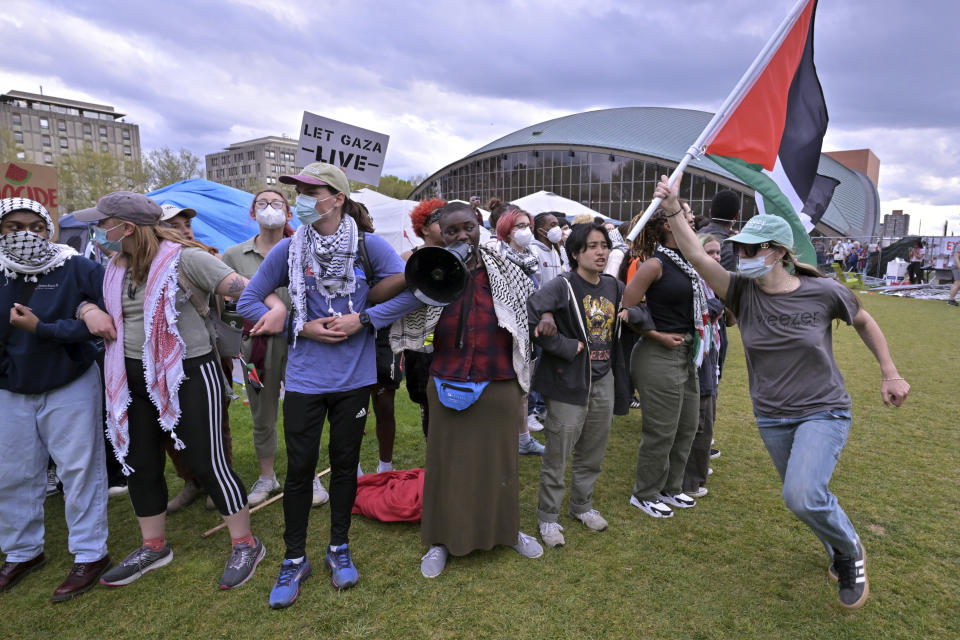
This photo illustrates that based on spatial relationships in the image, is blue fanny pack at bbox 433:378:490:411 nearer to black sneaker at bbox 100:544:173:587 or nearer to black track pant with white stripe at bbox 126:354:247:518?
black track pant with white stripe at bbox 126:354:247:518

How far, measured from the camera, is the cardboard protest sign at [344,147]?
4.44m

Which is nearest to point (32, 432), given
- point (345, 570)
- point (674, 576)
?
point (345, 570)

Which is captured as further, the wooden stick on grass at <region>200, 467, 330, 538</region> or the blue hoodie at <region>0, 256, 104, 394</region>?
the wooden stick on grass at <region>200, 467, 330, 538</region>

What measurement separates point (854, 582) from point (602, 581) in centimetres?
127

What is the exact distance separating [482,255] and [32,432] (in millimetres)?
2668

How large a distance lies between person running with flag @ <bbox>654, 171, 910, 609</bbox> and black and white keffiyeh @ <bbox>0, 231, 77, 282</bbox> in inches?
131

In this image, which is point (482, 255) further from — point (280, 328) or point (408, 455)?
point (408, 455)

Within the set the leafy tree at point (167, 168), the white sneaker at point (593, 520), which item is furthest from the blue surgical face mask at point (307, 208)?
the leafy tree at point (167, 168)

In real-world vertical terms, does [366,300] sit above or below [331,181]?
below

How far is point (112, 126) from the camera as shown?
98.1 metres

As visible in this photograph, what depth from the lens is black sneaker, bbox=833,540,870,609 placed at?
272cm

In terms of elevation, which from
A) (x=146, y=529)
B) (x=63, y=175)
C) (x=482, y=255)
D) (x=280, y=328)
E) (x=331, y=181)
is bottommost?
(x=146, y=529)

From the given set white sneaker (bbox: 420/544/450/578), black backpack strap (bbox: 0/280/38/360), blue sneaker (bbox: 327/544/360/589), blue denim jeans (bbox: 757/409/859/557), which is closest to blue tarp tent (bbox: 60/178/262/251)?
black backpack strap (bbox: 0/280/38/360)

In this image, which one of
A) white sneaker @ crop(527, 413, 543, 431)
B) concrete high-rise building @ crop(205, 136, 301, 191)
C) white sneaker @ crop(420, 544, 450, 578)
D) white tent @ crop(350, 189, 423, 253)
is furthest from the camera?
concrete high-rise building @ crop(205, 136, 301, 191)
